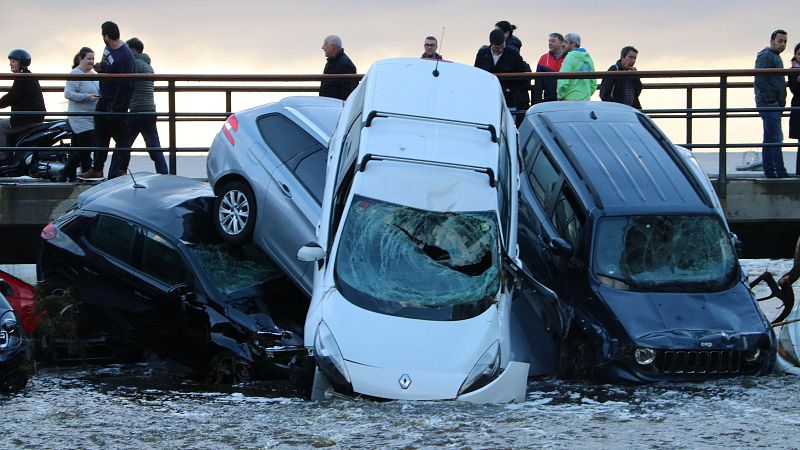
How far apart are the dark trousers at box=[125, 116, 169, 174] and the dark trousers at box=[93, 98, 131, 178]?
12 cm

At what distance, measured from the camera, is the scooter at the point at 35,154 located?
57.3ft

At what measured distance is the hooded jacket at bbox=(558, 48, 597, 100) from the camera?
57.0ft

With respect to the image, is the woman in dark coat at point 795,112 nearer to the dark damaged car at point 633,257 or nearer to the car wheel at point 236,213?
the dark damaged car at point 633,257

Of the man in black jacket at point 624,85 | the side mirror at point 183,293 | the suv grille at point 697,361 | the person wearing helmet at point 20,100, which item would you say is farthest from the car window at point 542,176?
the person wearing helmet at point 20,100

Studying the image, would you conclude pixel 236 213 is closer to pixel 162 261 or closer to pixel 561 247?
pixel 162 261

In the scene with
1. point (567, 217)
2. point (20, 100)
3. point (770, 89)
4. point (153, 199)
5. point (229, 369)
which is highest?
point (770, 89)

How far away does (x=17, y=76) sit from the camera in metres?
16.8

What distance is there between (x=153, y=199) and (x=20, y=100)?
15.8 ft

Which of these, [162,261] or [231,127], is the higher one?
[231,127]

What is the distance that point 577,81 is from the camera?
17.4m

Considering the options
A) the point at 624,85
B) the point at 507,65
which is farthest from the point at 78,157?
the point at 624,85

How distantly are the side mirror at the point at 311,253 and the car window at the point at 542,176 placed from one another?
3.24 metres

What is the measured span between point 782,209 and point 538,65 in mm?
3856

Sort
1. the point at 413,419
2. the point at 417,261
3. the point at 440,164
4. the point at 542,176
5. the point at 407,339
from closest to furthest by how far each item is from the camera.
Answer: the point at 413,419 < the point at 407,339 < the point at 417,261 < the point at 440,164 < the point at 542,176
